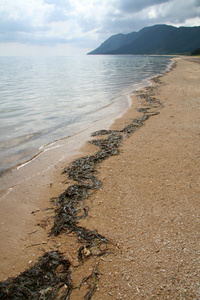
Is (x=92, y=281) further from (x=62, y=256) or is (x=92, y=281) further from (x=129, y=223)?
(x=129, y=223)

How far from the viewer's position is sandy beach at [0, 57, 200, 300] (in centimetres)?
292

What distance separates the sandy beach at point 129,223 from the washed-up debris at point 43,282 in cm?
13

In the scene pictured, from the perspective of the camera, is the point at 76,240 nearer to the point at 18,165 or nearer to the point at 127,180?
the point at 127,180

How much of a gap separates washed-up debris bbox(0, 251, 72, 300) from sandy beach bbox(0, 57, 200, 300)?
0.42 feet

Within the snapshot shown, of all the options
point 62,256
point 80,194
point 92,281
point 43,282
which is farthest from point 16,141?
point 92,281

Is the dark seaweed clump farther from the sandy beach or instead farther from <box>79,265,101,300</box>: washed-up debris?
<box>79,265,101,300</box>: washed-up debris

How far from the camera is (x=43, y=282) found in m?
3.06

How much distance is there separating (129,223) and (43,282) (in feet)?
6.15

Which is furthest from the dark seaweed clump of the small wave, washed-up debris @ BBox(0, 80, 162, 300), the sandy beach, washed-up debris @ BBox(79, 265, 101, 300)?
the small wave

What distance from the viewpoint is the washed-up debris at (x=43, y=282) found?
288 centimetres

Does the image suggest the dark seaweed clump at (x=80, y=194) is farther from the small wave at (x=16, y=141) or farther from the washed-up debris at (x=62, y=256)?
the small wave at (x=16, y=141)

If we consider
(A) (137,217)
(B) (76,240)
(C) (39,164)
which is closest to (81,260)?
(B) (76,240)

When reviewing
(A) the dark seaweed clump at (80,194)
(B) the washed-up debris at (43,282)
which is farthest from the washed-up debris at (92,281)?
(A) the dark seaweed clump at (80,194)

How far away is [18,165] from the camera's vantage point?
732cm
